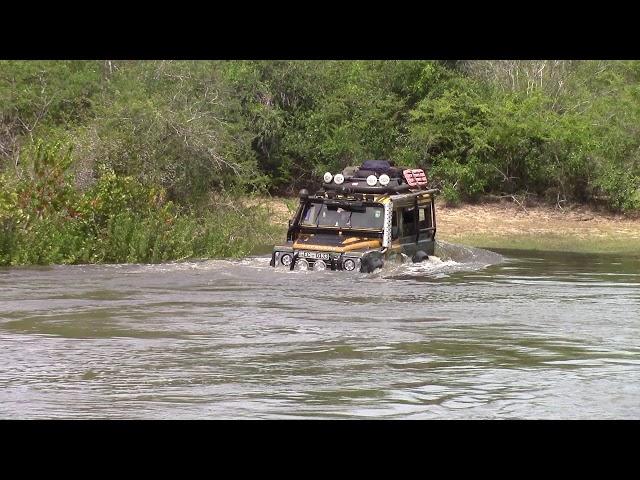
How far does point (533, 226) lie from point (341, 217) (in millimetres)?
10290

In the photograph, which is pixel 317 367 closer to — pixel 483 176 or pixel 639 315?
pixel 639 315

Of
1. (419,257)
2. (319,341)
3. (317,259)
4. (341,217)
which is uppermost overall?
(341,217)

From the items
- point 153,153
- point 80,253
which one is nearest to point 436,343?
point 80,253

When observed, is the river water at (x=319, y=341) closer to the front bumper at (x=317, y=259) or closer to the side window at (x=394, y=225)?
the front bumper at (x=317, y=259)

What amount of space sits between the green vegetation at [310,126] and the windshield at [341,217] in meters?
3.38

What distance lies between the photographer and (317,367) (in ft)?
40.7

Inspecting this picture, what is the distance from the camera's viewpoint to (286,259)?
1984 centimetres

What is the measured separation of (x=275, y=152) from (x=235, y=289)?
1451 centimetres

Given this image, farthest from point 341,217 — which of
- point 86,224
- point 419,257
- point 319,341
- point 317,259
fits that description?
point 319,341

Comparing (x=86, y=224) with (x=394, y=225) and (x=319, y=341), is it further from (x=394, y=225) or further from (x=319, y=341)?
(x=319, y=341)

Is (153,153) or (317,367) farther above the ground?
(153,153)

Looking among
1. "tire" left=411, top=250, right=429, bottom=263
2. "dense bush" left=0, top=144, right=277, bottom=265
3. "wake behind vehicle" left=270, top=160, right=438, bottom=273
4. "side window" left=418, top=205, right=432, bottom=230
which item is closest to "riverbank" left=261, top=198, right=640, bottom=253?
"dense bush" left=0, top=144, right=277, bottom=265

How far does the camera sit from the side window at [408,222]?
20.7 m
